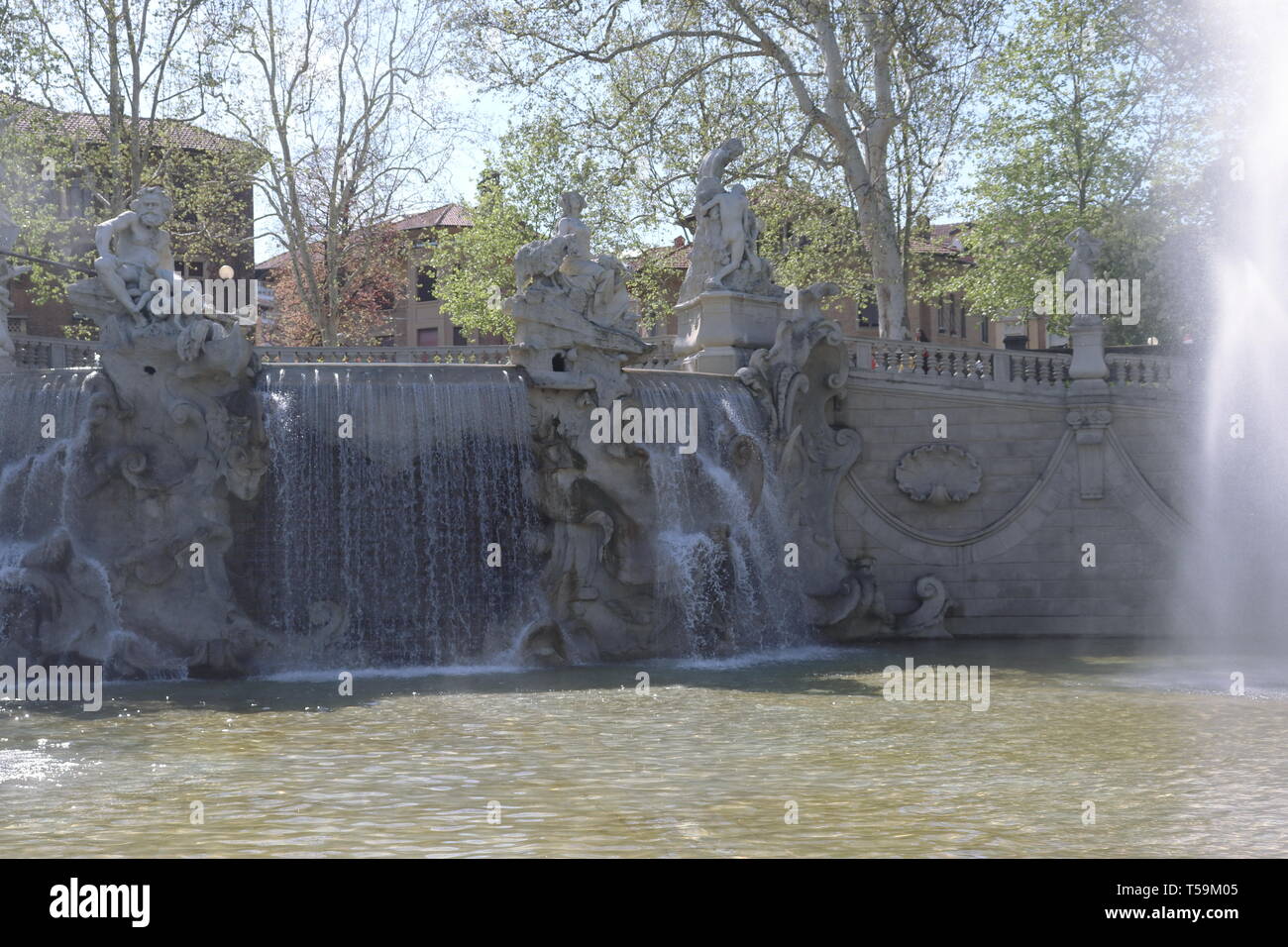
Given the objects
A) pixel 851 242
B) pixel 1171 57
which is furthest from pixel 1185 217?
pixel 851 242

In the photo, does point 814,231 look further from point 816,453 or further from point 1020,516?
point 1020,516

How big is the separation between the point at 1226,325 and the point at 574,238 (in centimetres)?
1141

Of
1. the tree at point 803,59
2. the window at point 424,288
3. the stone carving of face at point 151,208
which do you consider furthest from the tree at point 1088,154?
the window at point 424,288

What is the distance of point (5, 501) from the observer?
2005cm

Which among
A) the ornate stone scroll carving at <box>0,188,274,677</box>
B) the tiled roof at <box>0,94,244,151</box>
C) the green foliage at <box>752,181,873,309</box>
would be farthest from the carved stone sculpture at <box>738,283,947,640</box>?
the tiled roof at <box>0,94,244,151</box>

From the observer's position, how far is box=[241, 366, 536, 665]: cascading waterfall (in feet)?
68.6

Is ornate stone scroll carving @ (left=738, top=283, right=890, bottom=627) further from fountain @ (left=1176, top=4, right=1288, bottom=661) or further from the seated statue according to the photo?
fountain @ (left=1176, top=4, right=1288, bottom=661)

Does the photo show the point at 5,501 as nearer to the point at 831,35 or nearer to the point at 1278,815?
the point at 1278,815

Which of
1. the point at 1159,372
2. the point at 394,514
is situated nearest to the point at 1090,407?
the point at 1159,372

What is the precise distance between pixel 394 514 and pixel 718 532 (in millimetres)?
4512

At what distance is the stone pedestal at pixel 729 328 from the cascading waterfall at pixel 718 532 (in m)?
1.19

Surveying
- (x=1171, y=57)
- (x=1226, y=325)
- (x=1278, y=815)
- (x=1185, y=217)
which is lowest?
(x=1278, y=815)

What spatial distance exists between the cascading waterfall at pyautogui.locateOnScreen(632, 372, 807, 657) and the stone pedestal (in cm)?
119

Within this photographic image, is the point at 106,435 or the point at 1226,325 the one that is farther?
the point at 1226,325
